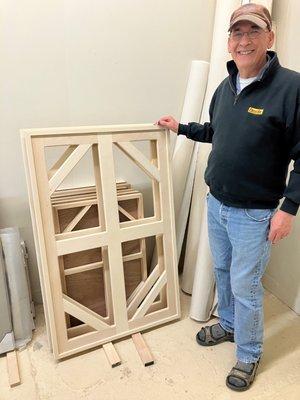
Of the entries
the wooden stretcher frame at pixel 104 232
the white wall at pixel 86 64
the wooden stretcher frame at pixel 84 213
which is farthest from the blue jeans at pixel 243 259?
the white wall at pixel 86 64

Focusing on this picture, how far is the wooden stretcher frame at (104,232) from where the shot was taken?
1417 millimetres

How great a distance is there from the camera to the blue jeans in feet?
4.17

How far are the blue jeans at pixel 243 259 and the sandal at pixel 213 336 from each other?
227 mm

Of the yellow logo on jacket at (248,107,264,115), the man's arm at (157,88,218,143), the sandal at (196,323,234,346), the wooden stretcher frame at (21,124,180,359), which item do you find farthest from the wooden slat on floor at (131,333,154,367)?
the yellow logo on jacket at (248,107,264,115)

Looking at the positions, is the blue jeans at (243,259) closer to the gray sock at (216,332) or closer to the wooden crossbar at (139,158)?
the gray sock at (216,332)

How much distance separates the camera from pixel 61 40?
160cm

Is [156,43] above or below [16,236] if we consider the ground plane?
above

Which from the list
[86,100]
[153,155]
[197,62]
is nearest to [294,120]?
[153,155]

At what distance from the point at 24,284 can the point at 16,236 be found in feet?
0.85

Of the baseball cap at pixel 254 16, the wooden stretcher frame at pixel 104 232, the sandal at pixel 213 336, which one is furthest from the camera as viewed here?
the sandal at pixel 213 336

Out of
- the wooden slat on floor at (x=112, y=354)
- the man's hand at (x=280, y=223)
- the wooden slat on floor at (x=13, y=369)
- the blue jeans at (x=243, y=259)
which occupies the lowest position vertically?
the wooden slat on floor at (x=112, y=354)

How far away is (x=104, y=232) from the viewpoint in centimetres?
157

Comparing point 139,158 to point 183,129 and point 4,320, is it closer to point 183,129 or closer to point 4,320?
point 183,129

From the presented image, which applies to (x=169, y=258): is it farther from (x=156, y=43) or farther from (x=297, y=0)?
(x=297, y=0)
